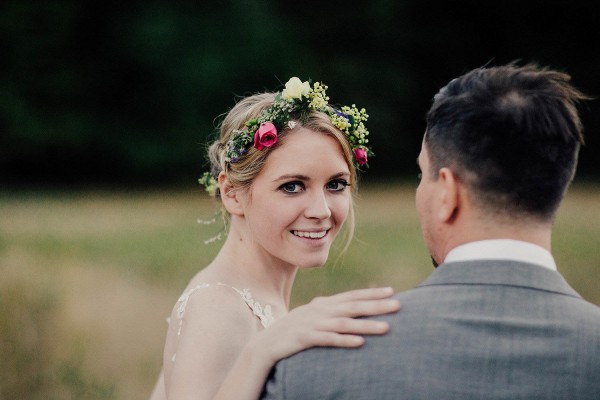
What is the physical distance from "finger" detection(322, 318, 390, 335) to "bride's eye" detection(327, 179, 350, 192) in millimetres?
1534

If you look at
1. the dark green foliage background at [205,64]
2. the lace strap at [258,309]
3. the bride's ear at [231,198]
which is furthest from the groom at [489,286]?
the dark green foliage background at [205,64]

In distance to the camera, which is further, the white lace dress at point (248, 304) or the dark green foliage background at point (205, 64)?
the dark green foliage background at point (205, 64)

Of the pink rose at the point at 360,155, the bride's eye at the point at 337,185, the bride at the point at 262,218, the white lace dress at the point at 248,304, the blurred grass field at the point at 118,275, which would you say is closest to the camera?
the bride at the point at 262,218

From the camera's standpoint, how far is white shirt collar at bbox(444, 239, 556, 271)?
92.0 inches

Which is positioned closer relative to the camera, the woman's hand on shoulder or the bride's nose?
the woman's hand on shoulder

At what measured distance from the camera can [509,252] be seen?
7.68 feet

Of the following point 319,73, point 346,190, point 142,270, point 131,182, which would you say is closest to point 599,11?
point 319,73

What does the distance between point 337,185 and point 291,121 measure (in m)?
0.34

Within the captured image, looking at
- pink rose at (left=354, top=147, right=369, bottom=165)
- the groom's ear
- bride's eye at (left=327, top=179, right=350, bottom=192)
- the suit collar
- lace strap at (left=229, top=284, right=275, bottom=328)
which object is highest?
pink rose at (left=354, top=147, right=369, bottom=165)

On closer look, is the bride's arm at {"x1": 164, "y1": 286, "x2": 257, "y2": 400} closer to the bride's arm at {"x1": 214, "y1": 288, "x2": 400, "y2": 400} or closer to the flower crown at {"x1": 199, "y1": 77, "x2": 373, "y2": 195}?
the bride's arm at {"x1": 214, "y1": 288, "x2": 400, "y2": 400}

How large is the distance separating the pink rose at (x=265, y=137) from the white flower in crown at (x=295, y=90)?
225mm

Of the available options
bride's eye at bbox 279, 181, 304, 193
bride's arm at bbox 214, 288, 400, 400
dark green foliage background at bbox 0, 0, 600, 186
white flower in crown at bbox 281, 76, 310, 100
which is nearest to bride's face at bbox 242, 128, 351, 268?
bride's eye at bbox 279, 181, 304, 193

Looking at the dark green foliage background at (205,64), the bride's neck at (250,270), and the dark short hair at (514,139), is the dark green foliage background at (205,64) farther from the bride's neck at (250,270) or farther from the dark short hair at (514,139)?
the dark short hair at (514,139)

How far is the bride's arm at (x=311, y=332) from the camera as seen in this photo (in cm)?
229
